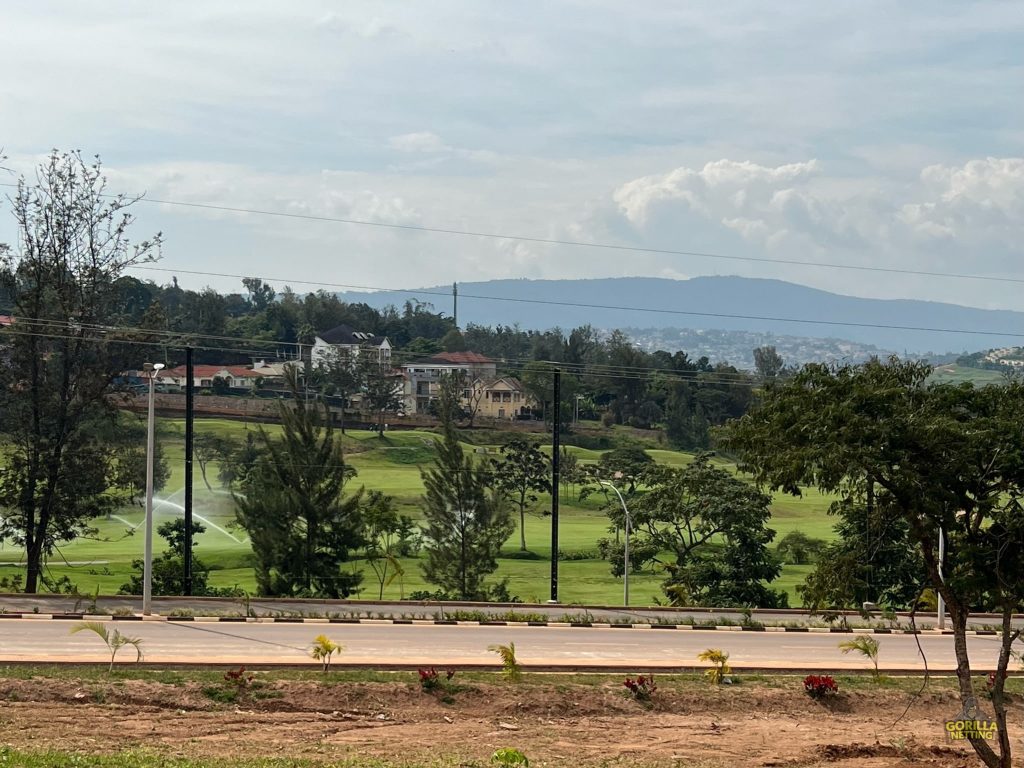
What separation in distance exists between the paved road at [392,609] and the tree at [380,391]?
71233 mm

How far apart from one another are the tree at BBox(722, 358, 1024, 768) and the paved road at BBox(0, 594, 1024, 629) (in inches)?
603

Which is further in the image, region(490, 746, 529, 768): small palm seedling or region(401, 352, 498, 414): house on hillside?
region(401, 352, 498, 414): house on hillside

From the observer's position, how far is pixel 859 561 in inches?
561

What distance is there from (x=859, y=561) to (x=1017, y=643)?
1686cm

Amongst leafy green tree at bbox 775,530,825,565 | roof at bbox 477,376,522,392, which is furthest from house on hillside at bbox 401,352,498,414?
leafy green tree at bbox 775,530,825,565

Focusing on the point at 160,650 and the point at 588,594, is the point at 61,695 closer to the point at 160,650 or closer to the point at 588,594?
the point at 160,650

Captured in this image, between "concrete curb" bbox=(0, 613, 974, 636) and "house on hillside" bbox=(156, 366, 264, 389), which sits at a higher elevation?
"house on hillside" bbox=(156, 366, 264, 389)

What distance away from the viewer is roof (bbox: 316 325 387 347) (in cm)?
14288

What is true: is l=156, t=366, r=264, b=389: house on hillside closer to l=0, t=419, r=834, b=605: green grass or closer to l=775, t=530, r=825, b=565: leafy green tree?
l=0, t=419, r=834, b=605: green grass

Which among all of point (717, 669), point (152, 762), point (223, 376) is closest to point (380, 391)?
point (223, 376)

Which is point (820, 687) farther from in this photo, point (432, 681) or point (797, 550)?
point (797, 550)

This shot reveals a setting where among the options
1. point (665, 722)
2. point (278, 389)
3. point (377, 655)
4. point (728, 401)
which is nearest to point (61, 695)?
point (377, 655)

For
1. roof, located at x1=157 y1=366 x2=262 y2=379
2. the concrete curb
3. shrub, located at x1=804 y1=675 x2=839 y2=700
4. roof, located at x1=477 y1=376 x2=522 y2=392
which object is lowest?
the concrete curb

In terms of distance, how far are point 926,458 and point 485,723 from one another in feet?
25.4
